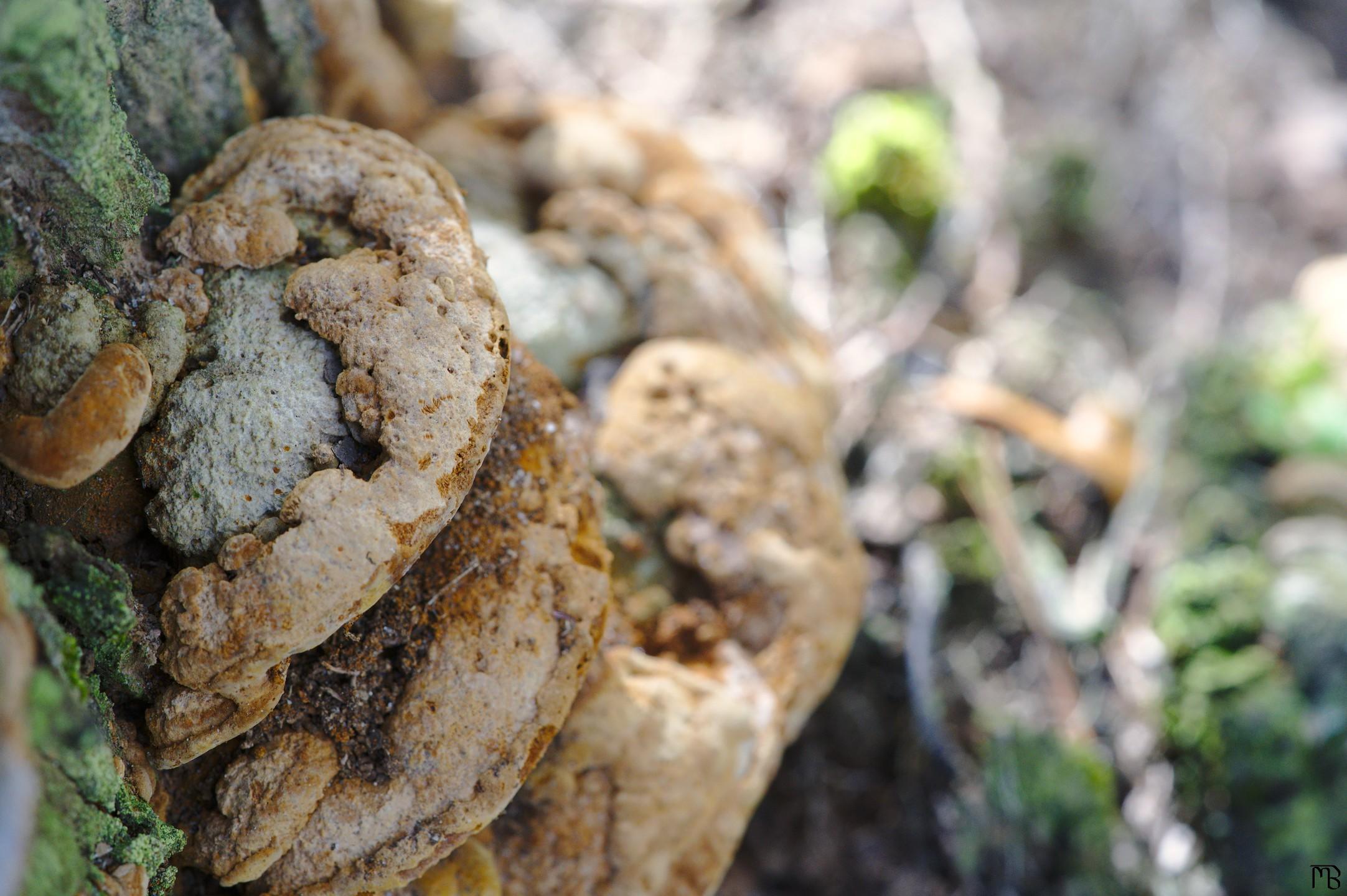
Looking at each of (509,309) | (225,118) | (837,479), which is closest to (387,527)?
(509,309)

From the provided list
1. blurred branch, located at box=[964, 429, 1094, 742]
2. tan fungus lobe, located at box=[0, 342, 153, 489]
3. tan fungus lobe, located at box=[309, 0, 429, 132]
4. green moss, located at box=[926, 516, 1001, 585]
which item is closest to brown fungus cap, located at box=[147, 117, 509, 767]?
tan fungus lobe, located at box=[0, 342, 153, 489]

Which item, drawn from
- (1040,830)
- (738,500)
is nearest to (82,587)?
(738,500)

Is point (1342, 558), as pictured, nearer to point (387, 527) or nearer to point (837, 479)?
point (837, 479)

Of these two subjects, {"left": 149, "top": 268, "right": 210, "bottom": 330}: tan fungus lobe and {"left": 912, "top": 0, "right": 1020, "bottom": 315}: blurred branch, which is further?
{"left": 912, "top": 0, "right": 1020, "bottom": 315}: blurred branch

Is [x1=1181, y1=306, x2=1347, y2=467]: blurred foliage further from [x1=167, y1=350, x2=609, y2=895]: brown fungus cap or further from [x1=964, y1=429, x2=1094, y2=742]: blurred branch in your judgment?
[x1=167, y1=350, x2=609, y2=895]: brown fungus cap

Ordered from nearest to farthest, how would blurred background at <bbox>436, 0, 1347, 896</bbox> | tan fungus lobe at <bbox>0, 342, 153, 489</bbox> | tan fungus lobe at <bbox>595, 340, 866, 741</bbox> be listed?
tan fungus lobe at <bbox>0, 342, 153, 489</bbox>, tan fungus lobe at <bbox>595, 340, 866, 741</bbox>, blurred background at <bbox>436, 0, 1347, 896</bbox>

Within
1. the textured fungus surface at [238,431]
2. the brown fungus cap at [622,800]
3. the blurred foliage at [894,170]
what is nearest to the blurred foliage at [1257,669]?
the blurred foliage at [894,170]

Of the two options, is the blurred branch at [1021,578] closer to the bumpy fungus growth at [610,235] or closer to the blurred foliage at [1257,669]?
the blurred foliage at [1257,669]
